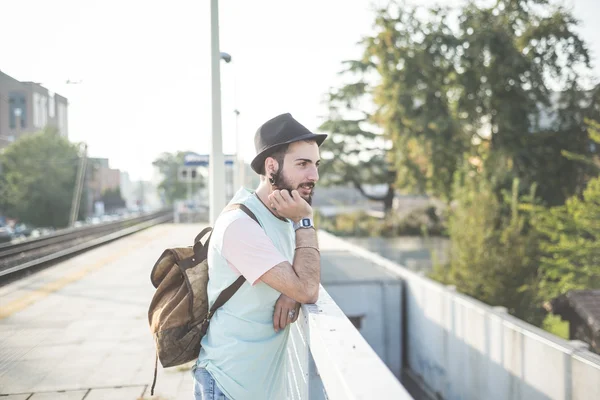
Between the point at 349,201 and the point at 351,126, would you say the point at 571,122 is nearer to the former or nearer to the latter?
the point at 351,126

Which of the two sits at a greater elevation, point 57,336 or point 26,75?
point 26,75

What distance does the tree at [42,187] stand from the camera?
48.9 meters

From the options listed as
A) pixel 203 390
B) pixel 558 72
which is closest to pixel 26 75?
pixel 203 390

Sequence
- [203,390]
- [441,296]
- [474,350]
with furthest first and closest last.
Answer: [441,296], [474,350], [203,390]

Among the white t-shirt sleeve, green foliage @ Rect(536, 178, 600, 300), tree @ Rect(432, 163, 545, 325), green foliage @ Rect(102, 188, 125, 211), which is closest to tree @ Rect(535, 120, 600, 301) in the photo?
green foliage @ Rect(536, 178, 600, 300)

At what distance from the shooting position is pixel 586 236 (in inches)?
714

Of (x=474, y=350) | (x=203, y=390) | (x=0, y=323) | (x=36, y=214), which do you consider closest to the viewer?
(x=203, y=390)

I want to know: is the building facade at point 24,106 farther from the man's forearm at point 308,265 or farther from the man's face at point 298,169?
the man's forearm at point 308,265

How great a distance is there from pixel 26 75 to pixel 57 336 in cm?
325

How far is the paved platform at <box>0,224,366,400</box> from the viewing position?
4297 mm

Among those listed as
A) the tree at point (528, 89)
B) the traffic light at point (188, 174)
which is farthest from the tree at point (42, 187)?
the tree at point (528, 89)

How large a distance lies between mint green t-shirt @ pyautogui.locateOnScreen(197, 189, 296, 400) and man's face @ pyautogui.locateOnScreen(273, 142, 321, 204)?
0.13 meters

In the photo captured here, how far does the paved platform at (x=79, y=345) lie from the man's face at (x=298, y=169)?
260 centimetres

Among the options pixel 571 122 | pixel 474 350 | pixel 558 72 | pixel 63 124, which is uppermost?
pixel 558 72
